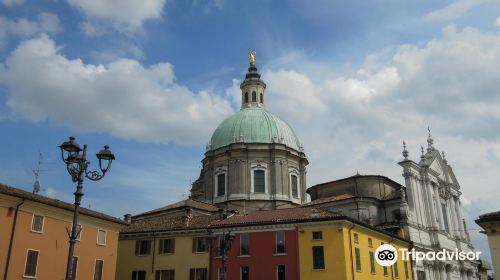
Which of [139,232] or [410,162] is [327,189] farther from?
[139,232]

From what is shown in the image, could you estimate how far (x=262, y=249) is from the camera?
119ft

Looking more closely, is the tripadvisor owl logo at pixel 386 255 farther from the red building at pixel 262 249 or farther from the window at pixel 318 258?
the red building at pixel 262 249

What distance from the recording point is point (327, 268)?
34188mm

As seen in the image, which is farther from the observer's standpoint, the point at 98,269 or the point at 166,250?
the point at 166,250

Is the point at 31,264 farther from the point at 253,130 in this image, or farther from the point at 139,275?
the point at 253,130

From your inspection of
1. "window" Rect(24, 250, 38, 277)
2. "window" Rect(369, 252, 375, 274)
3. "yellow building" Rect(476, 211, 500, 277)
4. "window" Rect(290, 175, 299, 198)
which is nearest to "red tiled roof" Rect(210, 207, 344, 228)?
"window" Rect(369, 252, 375, 274)

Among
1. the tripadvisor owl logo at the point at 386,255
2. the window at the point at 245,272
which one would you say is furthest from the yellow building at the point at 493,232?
the window at the point at 245,272

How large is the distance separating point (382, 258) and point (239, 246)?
12211mm

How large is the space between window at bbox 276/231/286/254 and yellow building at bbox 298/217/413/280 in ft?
4.31

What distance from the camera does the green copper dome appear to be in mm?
59125

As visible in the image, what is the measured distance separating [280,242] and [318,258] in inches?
122

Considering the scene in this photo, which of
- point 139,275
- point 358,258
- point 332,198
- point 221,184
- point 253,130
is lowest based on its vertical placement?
point 139,275

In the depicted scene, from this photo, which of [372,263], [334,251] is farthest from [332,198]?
[334,251]

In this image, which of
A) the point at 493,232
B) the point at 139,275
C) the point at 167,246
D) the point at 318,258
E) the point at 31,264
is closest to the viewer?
the point at 493,232
